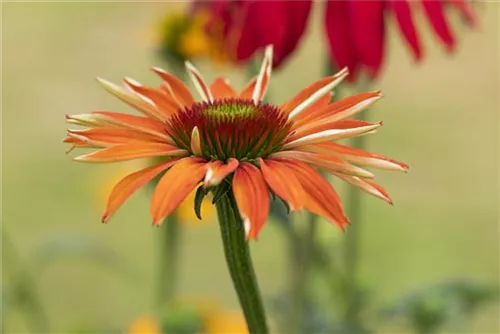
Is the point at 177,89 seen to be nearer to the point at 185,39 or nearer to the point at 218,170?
the point at 218,170

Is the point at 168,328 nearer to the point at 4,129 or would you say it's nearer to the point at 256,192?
the point at 256,192

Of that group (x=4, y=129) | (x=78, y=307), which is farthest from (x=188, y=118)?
(x=4, y=129)

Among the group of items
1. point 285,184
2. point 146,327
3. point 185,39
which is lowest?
point 146,327

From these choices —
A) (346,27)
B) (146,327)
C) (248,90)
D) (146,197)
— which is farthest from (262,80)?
(146,197)

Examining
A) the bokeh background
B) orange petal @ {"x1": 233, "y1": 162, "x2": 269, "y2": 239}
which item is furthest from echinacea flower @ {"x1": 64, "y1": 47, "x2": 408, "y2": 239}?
the bokeh background

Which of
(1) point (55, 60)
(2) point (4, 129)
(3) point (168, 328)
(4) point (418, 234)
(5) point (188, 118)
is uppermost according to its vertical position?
(1) point (55, 60)

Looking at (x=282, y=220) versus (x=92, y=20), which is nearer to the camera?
(x=282, y=220)

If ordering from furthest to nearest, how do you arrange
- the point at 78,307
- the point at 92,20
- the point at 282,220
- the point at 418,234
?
the point at 92,20, the point at 418,234, the point at 78,307, the point at 282,220

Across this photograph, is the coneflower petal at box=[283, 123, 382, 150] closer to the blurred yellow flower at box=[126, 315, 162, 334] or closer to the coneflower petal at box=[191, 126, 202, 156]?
→ the coneflower petal at box=[191, 126, 202, 156]
